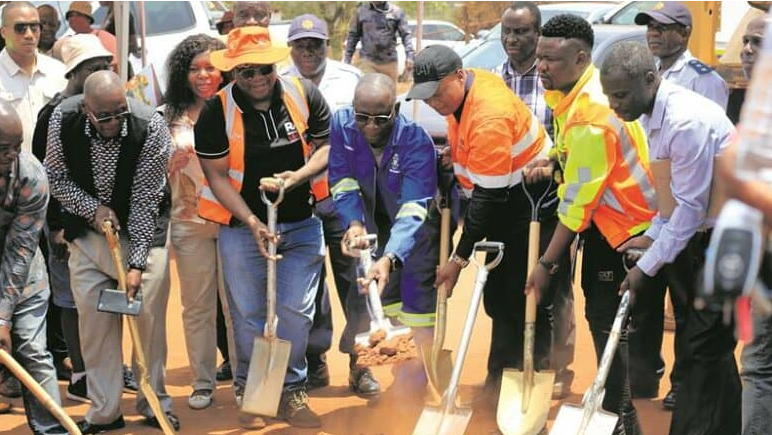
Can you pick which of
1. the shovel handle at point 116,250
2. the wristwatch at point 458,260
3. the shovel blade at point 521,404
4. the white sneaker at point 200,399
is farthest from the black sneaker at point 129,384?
the shovel blade at point 521,404

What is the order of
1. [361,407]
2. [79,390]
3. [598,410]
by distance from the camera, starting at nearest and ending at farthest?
[598,410]
[361,407]
[79,390]

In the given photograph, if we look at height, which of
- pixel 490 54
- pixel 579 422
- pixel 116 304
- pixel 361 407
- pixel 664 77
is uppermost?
pixel 664 77

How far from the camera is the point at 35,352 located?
618cm

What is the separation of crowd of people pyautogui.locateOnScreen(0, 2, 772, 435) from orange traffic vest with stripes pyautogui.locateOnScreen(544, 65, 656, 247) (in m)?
0.01

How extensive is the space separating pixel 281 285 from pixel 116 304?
0.89 m

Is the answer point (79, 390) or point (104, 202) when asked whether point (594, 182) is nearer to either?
point (104, 202)

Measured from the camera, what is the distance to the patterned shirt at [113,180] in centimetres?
638

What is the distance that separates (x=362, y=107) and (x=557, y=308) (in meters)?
1.81

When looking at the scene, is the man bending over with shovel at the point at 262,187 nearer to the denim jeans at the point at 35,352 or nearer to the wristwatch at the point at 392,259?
the wristwatch at the point at 392,259

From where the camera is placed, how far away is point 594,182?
5.66 meters

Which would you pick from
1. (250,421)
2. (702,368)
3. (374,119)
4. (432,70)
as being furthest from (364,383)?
(702,368)

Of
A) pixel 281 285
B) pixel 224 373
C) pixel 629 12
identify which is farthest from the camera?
pixel 629 12

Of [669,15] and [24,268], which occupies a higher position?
[669,15]

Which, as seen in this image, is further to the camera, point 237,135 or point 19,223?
point 237,135
